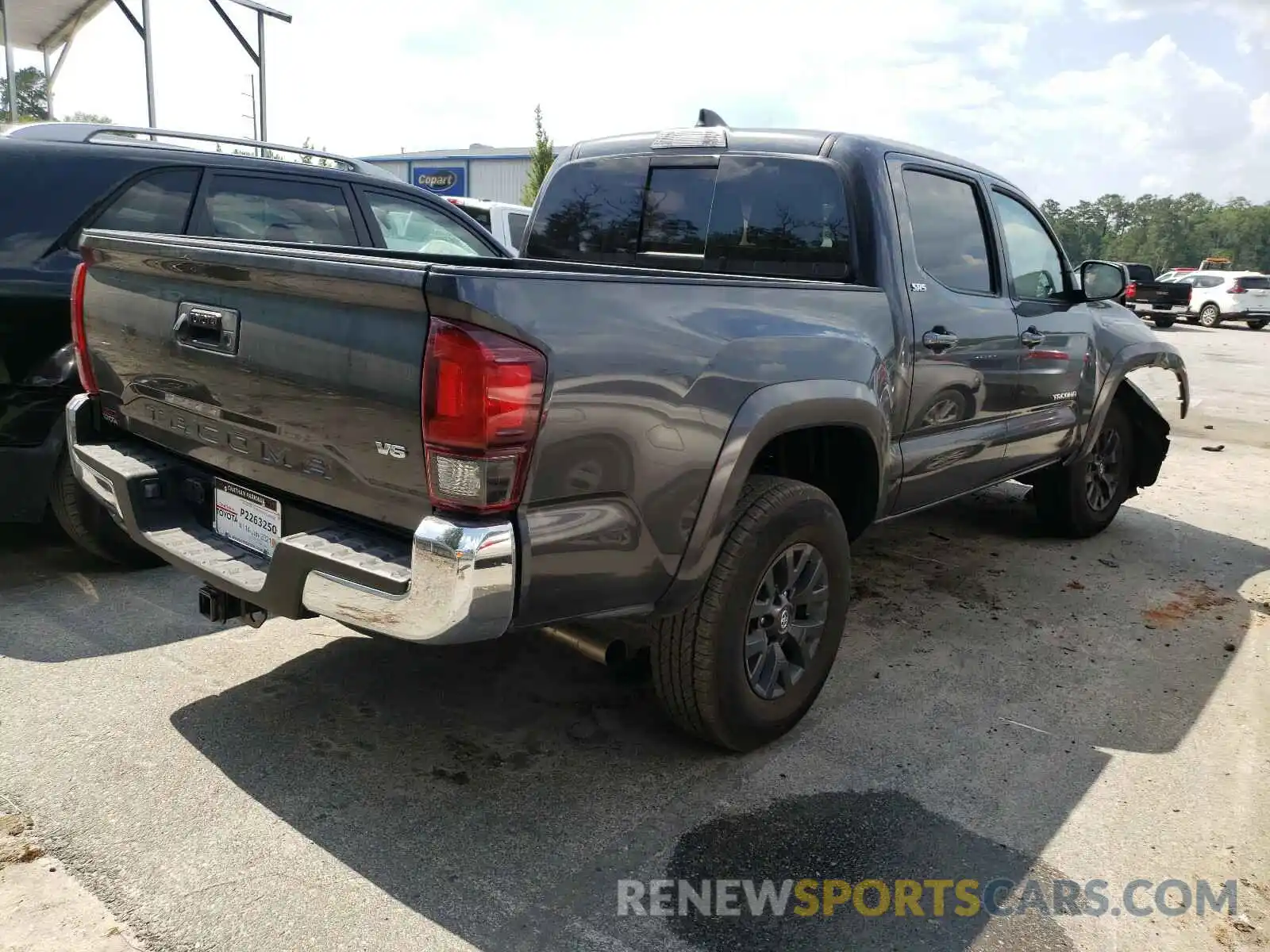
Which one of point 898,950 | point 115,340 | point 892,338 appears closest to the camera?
point 898,950

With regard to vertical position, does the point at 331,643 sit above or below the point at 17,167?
below

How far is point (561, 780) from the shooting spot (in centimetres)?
289

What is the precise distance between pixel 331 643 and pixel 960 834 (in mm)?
2353

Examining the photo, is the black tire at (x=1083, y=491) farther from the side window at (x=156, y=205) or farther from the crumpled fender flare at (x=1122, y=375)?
the side window at (x=156, y=205)

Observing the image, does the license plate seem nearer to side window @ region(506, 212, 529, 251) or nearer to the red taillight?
the red taillight

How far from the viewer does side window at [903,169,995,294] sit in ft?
12.4

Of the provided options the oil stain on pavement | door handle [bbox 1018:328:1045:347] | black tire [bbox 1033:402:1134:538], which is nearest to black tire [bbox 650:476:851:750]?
the oil stain on pavement

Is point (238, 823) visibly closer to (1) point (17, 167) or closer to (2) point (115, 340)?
(2) point (115, 340)

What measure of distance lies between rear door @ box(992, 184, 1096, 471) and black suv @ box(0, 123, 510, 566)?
10.9 feet

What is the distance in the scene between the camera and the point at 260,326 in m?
2.52

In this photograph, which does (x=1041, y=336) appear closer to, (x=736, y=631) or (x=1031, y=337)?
(x=1031, y=337)

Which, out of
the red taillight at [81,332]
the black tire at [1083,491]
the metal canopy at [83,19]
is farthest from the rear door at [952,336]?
the metal canopy at [83,19]

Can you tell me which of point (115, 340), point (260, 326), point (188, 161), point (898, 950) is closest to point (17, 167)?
point (188, 161)

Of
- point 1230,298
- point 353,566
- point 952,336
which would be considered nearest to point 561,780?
point 353,566
